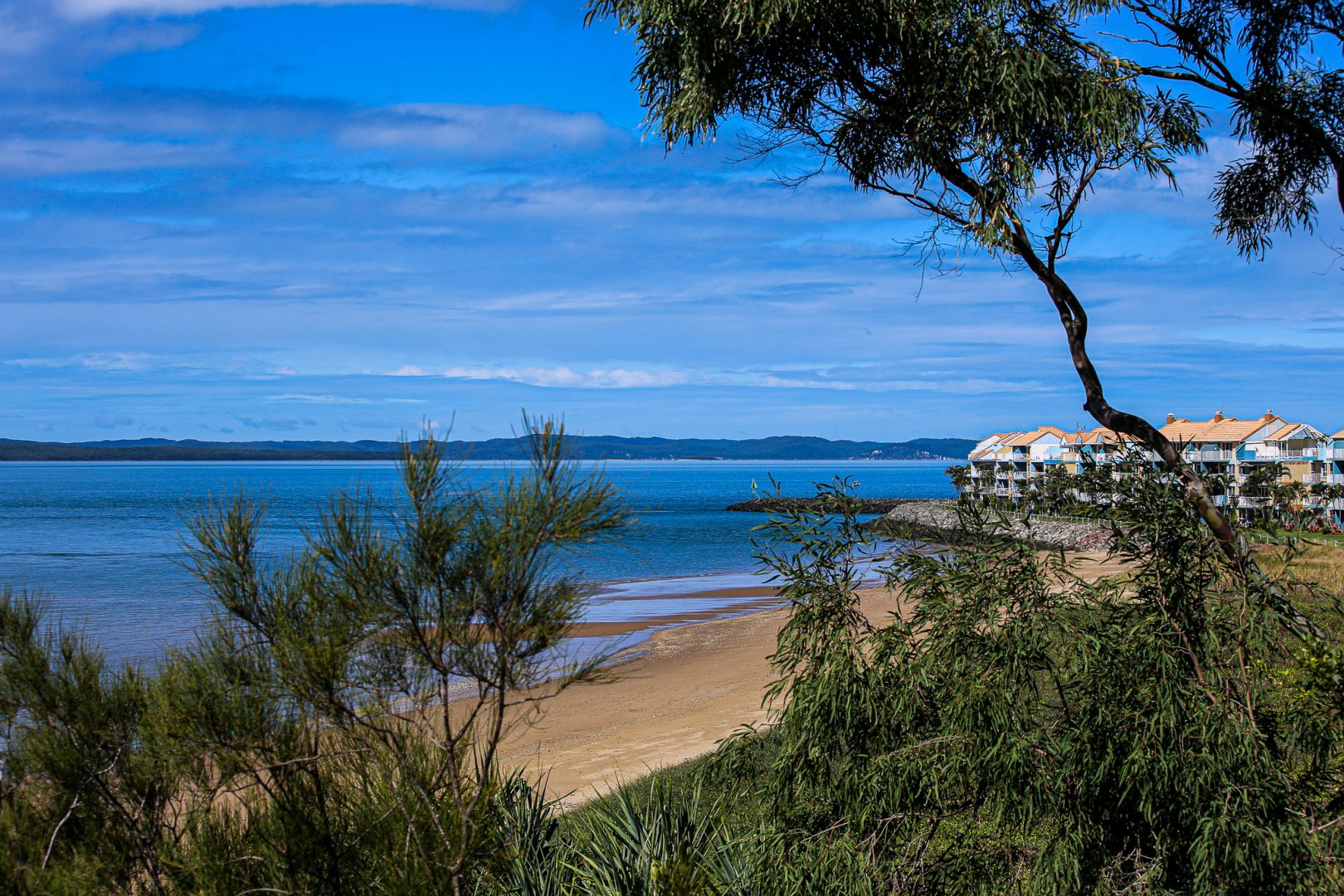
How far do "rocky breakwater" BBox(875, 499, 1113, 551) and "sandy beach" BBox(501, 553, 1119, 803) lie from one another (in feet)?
8.70

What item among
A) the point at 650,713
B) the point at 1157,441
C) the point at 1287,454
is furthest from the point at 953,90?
the point at 1287,454

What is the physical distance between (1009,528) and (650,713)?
12367mm

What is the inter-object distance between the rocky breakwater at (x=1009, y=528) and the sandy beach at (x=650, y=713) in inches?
104

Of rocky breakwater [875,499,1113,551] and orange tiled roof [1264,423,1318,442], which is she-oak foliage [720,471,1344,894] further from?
orange tiled roof [1264,423,1318,442]

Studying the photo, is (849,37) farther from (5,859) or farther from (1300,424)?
(1300,424)

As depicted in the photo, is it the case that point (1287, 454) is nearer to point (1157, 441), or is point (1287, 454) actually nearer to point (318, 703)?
point (1157, 441)

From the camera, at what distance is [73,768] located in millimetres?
3977

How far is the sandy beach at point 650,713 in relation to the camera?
12719 millimetres

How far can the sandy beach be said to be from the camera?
12719mm

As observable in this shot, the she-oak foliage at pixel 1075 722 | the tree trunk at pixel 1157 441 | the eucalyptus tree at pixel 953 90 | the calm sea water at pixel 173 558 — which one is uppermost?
the eucalyptus tree at pixel 953 90

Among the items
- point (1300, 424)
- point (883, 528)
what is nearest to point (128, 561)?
point (883, 528)

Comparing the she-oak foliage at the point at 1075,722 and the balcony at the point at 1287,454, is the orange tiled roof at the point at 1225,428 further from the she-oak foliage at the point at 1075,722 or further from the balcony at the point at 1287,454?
the she-oak foliage at the point at 1075,722

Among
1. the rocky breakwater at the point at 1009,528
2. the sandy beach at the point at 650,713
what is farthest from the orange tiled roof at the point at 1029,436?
the sandy beach at the point at 650,713

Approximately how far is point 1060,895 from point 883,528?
7.22 feet
